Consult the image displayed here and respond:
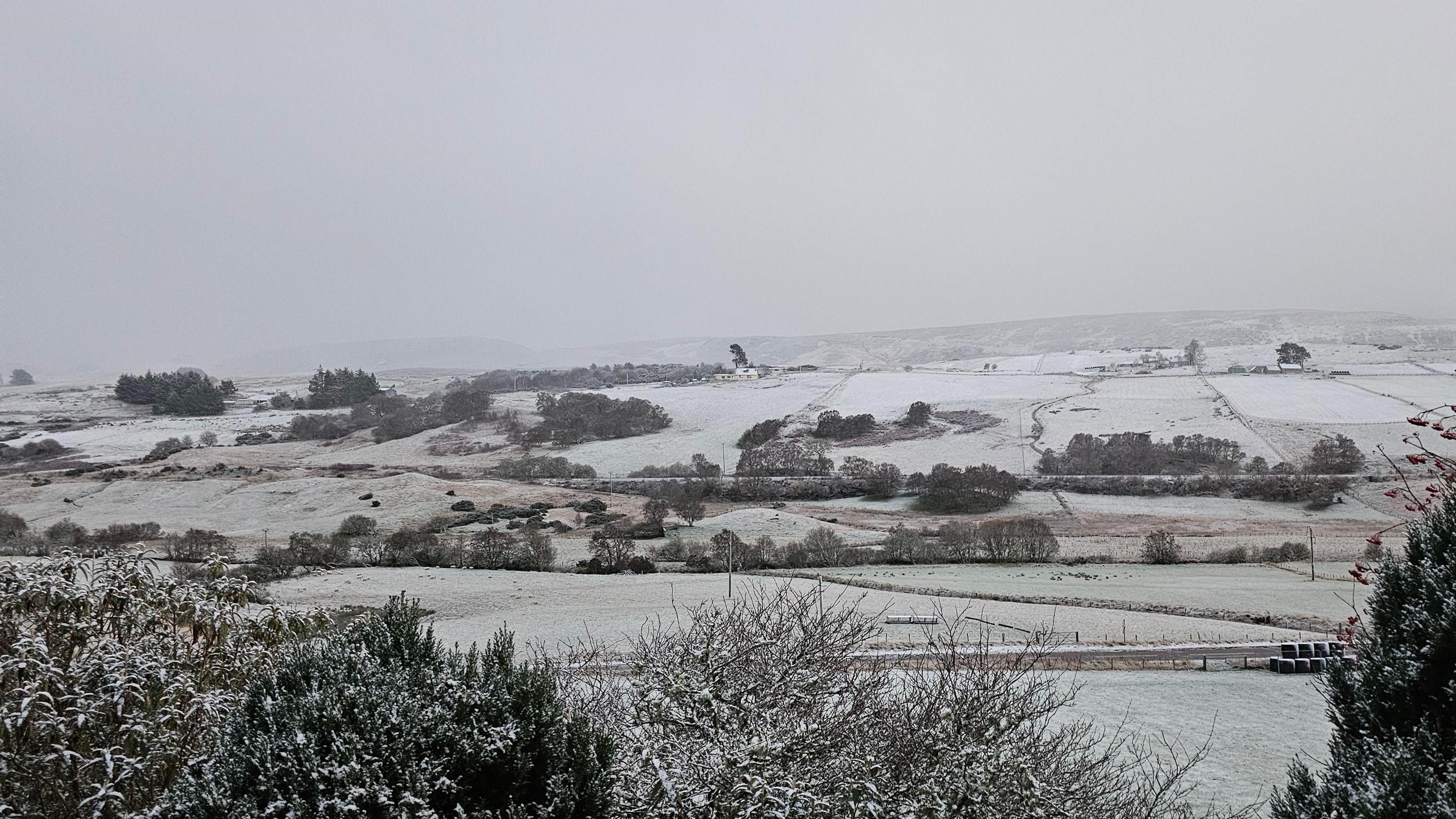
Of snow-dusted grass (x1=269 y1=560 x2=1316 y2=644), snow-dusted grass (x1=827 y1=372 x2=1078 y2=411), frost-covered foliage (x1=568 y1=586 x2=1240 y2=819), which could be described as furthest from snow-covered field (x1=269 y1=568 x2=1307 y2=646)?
snow-dusted grass (x1=827 y1=372 x2=1078 y2=411)

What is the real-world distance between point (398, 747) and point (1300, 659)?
696 inches

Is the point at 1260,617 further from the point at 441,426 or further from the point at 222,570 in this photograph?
the point at 441,426

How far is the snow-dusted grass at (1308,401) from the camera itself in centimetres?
4919

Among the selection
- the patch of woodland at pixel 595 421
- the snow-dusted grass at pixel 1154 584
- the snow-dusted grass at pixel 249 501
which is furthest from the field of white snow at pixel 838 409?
the snow-dusted grass at pixel 1154 584

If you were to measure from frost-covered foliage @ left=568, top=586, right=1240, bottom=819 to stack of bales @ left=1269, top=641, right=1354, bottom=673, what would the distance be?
36.4 feet

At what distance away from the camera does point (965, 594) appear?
985 inches

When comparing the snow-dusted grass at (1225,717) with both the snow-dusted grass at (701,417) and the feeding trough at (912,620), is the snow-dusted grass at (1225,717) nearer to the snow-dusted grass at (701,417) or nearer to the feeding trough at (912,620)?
the feeding trough at (912,620)

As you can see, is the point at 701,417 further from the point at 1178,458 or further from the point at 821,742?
the point at 821,742

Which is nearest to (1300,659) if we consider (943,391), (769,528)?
(769,528)

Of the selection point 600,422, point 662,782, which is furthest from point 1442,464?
point 600,422

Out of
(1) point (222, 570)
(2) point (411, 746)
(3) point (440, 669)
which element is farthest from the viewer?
(1) point (222, 570)

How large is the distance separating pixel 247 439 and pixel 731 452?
115ft

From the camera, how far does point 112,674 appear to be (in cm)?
497

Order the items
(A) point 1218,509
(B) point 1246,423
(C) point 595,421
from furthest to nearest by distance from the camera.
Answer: (C) point 595,421 < (B) point 1246,423 < (A) point 1218,509
